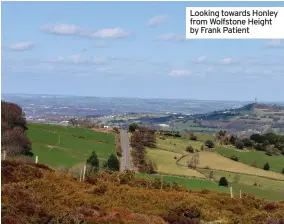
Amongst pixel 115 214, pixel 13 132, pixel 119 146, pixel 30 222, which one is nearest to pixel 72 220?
pixel 30 222

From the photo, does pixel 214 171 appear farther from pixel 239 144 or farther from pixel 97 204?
pixel 97 204

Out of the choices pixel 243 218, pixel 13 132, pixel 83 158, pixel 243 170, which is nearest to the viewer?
pixel 243 218

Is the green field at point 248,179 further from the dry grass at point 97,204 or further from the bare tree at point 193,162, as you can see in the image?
the dry grass at point 97,204

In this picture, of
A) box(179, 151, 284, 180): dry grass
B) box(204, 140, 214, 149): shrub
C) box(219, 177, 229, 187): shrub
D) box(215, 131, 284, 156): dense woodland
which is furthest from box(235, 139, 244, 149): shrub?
box(219, 177, 229, 187): shrub

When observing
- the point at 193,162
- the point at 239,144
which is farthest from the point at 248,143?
the point at 193,162

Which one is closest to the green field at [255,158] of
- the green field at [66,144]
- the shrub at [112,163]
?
the green field at [66,144]

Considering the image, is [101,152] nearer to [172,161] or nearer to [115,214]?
[172,161]
